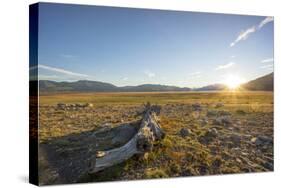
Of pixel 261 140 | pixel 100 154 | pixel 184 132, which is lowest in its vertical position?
pixel 100 154

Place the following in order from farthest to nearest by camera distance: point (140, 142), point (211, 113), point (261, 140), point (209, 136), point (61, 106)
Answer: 1. point (261, 140)
2. point (211, 113)
3. point (209, 136)
4. point (140, 142)
5. point (61, 106)

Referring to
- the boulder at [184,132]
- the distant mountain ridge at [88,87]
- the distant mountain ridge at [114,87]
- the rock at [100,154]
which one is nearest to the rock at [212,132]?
the boulder at [184,132]

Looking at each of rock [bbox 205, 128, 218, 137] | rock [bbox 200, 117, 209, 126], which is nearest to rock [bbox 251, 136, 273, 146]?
rock [bbox 205, 128, 218, 137]

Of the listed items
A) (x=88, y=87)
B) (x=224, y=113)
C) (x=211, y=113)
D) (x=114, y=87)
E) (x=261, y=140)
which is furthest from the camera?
(x=261, y=140)

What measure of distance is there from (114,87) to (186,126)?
178 centimetres

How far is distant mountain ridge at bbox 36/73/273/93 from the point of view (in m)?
11.4

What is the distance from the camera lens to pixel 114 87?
11.9 meters

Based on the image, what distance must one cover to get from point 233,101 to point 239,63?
852 millimetres

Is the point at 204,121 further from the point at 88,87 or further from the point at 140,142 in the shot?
the point at 88,87

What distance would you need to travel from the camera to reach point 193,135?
1244cm

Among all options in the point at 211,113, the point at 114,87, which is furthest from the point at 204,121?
the point at 114,87

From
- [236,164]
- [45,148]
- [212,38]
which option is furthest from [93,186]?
[212,38]

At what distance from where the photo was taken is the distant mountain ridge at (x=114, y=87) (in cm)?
1136

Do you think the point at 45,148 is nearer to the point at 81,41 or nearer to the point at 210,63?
the point at 81,41
